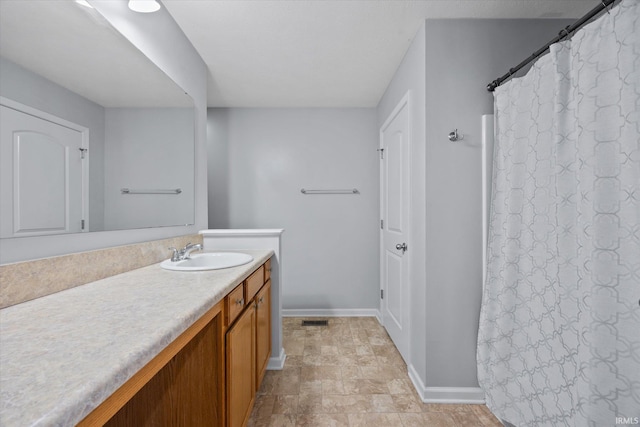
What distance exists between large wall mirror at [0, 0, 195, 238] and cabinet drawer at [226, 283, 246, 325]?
2.00 ft

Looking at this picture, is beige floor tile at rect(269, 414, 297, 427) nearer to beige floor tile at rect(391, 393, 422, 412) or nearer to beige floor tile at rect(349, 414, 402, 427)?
beige floor tile at rect(349, 414, 402, 427)

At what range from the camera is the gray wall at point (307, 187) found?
313 centimetres

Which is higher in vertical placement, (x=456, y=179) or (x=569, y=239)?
(x=456, y=179)

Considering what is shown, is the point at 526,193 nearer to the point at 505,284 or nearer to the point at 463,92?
the point at 505,284

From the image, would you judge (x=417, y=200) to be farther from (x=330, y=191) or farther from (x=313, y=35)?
(x=330, y=191)

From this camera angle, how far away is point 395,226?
2.45 meters

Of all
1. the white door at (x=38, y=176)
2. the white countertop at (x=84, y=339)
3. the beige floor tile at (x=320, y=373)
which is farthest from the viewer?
the beige floor tile at (x=320, y=373)

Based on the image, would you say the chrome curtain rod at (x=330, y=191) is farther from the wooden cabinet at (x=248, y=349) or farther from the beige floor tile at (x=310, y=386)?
the beige floor tile at (x=310, y=386)

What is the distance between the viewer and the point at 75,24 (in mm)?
1091

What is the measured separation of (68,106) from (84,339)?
34.2 inches

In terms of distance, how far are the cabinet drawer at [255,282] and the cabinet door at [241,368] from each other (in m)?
0.07

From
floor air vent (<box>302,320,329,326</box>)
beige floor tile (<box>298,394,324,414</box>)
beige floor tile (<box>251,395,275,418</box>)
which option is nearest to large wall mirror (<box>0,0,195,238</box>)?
beige floor tile (<box>251,395,275,418</box>)

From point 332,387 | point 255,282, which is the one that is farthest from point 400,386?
point 255,282

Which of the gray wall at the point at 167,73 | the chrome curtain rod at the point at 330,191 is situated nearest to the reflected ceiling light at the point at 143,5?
the gray wall at the point at 167,73
